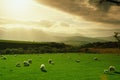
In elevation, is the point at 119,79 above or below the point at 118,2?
below

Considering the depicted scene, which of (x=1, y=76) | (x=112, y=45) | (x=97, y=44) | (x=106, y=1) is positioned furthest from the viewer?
(x=97, y=44)

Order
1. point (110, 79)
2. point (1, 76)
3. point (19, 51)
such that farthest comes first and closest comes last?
point (19, 51) → point (1, 76) → point (110, 79)

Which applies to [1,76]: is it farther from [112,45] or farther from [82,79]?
[112,45]

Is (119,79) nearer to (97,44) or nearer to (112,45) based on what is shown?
(112,45)

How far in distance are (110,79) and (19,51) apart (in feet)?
190

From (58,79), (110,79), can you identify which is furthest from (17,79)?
(110,79)

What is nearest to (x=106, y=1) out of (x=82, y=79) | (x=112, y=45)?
(x=82, y=79)

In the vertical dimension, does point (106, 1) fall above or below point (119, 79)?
above

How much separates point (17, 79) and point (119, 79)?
8872 millimetres

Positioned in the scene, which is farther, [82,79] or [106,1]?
[82,79]

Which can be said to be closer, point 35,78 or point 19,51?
point 35,78

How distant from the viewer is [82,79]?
25297mm

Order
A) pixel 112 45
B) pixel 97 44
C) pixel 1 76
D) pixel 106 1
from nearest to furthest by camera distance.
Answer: pixel 106 1, pixel 1 76, pixel 112 45, pixel 97 44

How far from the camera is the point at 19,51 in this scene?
80.9 metres
